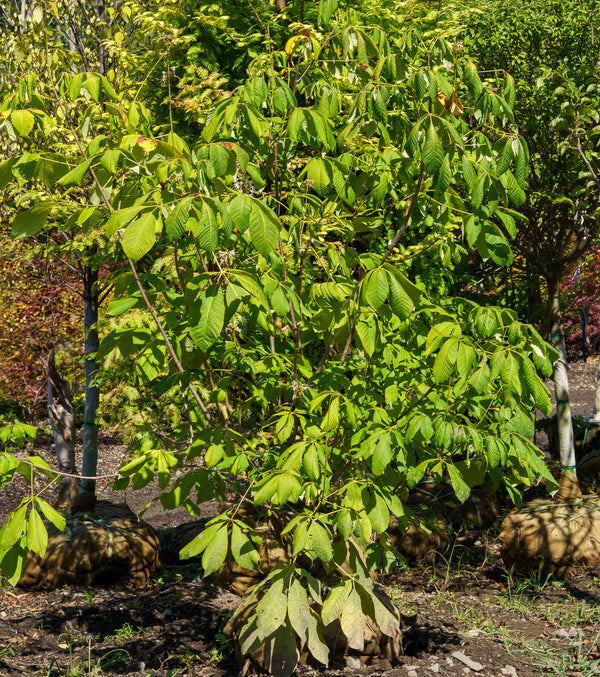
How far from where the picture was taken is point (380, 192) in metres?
2.97

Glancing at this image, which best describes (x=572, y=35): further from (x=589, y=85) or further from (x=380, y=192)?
(x=380, y=192)

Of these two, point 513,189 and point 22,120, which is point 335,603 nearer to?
point 513,189

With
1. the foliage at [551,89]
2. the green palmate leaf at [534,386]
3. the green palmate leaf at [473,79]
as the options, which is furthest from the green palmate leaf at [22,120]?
the foliage at [551,89]

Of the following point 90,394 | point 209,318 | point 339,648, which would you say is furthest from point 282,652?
point 90,394

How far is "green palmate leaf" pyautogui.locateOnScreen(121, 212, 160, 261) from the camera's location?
6.95ft

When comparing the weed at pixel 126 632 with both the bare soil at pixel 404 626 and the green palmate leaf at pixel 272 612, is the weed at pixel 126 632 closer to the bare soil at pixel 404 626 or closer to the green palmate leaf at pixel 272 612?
the bare soil at pixel 404 626

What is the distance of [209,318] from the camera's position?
2068mm

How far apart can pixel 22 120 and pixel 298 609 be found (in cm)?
226

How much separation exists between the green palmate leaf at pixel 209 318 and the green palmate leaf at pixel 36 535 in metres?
0.83

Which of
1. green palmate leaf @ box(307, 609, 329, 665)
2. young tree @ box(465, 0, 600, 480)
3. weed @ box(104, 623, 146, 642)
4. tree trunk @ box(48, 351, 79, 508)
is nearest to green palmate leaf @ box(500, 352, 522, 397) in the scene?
green palmate leaf @ box(307, 609, 329, 665)

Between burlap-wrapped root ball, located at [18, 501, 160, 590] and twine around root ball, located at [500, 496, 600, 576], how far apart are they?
2.89 m

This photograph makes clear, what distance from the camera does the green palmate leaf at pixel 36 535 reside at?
220 cm

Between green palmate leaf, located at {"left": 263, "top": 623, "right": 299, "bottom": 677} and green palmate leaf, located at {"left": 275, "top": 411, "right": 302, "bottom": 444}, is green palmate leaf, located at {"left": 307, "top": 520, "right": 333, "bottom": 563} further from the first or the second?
green palmate leaf, located at {"left": 263, "top": 623, "right": 299, "bottom": 677}

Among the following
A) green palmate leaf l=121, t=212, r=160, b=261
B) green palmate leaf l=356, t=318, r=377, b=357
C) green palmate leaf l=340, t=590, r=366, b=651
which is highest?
green palmate leaf l=121, t=212, r=160, b=261
